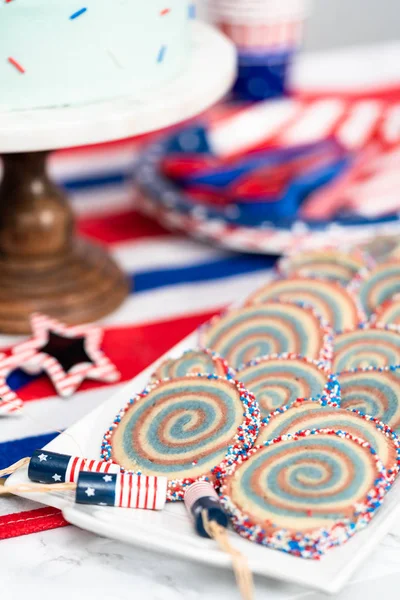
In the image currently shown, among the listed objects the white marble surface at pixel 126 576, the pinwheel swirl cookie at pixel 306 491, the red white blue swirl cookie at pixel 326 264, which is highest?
the pinwheel swirl cookie at pixel 306 491

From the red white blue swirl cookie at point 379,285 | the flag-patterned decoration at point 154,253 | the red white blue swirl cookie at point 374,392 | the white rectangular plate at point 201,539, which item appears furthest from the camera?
the red white blue swirl cookie at point 379,285

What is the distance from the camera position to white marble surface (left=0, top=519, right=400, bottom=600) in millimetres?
605

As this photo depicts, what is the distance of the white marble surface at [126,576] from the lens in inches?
23.8

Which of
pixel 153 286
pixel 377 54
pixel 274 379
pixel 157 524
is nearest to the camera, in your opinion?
pixel 157 524

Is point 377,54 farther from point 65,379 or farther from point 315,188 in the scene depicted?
point 65,379

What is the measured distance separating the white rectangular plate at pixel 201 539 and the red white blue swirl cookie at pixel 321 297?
26 cm

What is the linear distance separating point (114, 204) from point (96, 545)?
723 mm

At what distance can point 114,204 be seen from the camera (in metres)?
1.28

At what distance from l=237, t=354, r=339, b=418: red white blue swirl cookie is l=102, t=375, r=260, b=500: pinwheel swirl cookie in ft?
0.11

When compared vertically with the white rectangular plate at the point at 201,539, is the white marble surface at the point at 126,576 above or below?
below

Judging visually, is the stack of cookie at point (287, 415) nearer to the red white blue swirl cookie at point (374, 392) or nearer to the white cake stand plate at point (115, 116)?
the red white blue swirl cookie at point (374, 392)

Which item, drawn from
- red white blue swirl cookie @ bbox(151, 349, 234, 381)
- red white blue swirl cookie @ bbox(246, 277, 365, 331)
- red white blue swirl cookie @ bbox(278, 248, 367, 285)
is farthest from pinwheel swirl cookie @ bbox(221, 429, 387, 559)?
red white blue swirl cookie @ bbox(278, 248, 367, 285)

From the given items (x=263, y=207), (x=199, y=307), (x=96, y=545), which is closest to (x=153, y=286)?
(x=199, y=307)

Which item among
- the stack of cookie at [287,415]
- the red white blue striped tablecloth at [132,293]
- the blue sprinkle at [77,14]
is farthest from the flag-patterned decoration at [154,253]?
the blue sprinkle at [77,14]
